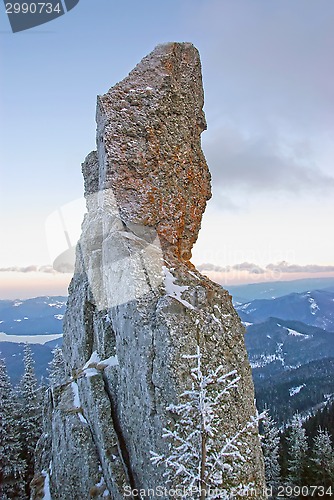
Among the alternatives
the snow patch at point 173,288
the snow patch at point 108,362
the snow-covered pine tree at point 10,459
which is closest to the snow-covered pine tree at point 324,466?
the snow-covered pine tree at point 10,459

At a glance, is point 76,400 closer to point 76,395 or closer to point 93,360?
point 76,395

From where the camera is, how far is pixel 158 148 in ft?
47.9

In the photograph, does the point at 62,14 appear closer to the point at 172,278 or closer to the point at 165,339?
the point at 172,278

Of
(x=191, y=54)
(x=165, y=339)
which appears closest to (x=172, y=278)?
(x=165, y=339)


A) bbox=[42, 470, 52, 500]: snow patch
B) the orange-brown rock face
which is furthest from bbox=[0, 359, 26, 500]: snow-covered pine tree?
the orange-brown rock face

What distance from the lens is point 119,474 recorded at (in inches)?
455

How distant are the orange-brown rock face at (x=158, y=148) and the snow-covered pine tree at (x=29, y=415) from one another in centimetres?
2186

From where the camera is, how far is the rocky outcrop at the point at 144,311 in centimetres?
1070

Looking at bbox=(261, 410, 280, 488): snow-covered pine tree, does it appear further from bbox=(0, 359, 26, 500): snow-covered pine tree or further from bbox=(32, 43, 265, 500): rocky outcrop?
bbox=(32, 43, 265, 500): rocky outcrop

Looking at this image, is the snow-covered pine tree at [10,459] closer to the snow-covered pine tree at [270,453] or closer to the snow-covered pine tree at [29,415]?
the snow-covered pine tree at [29,415]

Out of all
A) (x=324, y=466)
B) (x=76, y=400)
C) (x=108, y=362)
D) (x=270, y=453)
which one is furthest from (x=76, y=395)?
(x=324, y=466)

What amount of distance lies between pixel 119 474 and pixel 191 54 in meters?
16.9

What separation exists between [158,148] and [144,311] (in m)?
6.67

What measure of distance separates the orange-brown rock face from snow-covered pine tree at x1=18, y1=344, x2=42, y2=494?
21.9 meters
